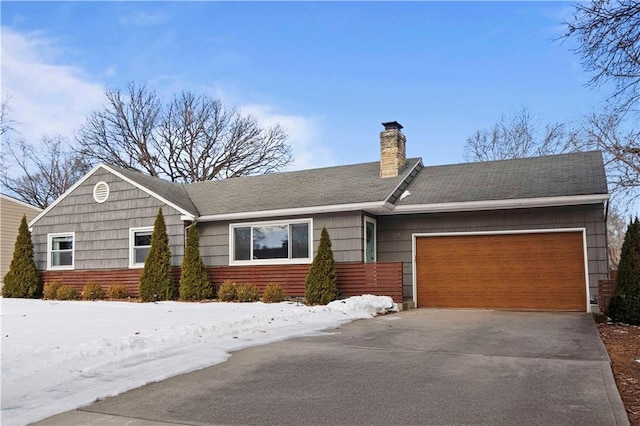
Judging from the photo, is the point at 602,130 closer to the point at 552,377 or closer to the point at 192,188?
the point at 192,188

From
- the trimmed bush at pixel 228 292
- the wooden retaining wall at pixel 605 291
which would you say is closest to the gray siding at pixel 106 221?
the trimmed bush at pixel 228 292

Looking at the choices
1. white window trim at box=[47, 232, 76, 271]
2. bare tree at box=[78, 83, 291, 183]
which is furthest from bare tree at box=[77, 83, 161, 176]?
white window trim at box=[47, 232, 76, 271]

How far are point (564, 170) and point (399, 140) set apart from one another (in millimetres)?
4740

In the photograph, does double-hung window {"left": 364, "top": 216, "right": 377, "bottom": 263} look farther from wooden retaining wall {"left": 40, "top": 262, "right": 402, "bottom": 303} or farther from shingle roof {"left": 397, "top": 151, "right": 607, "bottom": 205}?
shingle roof {"left": 397, "top": 151, "right": 607, "bottom": 205}

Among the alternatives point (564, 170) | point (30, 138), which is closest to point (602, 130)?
point (564, 170)

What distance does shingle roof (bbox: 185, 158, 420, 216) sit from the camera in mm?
14828

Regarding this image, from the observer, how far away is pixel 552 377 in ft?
18.4

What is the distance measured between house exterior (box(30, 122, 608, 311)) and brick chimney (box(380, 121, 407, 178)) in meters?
0.03

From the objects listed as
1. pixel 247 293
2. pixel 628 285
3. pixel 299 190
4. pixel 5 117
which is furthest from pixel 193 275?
pixel 5 117

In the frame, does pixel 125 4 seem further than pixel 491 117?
No

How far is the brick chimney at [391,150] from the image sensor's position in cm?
1590

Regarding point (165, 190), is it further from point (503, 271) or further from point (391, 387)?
point (391, 387)

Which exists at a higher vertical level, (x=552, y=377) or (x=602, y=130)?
(x=602, y=130)

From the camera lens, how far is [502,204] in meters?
13.2
